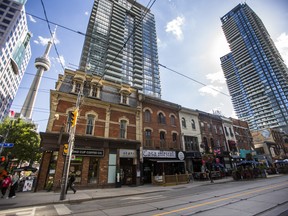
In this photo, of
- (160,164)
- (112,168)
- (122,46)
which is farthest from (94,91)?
(122,46)

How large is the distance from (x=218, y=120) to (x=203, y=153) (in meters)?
10.3

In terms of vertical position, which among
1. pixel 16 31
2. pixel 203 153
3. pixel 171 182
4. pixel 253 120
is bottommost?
pixel 171 182

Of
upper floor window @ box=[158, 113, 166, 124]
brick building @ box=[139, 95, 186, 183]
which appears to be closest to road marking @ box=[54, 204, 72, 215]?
brick building @ box=[139, 95, 186, 183]

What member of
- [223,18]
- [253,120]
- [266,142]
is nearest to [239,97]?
[253,120]

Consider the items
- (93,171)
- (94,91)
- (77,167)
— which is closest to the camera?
(77,167)

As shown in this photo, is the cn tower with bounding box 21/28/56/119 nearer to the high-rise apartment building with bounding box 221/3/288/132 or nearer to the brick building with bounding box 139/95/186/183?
the brick building with bounding box 139/95/186/183

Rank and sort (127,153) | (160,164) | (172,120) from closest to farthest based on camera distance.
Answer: (127,153)
(160,164)
(172,120)

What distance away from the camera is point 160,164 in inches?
816

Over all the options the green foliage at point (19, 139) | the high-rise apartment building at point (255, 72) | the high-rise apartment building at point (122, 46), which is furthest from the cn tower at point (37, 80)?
the high-rise apartment building at point (255, 72)

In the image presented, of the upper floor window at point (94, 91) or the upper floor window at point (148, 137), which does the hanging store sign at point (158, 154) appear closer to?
the upper floor window at point (148, 137)

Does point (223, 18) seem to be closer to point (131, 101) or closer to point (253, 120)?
point (253, 120)

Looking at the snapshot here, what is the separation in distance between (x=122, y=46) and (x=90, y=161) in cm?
6189

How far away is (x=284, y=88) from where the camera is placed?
10400cm

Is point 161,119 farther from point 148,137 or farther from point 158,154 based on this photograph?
point 158,154
